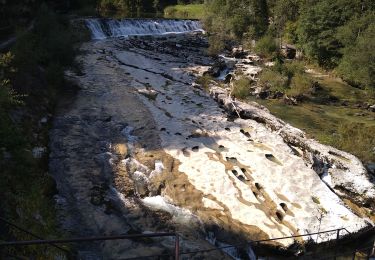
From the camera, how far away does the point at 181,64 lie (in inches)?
1455

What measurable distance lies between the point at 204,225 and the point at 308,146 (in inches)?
341

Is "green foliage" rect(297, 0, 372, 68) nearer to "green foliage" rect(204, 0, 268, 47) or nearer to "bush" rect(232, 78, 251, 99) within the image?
"green foliage" rect(204, 0, 268, 47)

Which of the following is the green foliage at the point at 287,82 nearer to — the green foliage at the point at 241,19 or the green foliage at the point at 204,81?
the green foliage at the point at 204,81

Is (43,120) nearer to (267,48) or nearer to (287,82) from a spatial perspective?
(287,82)

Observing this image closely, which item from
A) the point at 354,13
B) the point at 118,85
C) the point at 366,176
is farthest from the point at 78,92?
the point at 354,13

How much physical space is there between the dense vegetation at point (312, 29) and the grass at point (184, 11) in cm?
2603

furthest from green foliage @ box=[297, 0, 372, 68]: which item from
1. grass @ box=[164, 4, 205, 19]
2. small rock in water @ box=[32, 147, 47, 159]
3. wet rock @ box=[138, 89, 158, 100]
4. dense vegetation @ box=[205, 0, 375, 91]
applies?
grass @ box=[164, 4, 205, 19]

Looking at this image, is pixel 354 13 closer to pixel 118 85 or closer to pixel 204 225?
pixel 118 85

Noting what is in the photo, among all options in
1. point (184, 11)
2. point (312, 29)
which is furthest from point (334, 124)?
point (184, 11)

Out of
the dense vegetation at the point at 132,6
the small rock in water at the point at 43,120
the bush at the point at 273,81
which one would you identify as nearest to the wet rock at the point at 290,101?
the bush at the point at 273,81

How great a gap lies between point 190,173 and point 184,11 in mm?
70381

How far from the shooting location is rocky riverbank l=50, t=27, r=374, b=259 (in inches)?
556

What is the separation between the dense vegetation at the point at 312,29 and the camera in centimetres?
3005

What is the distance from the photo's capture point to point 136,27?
55719 millimetres
